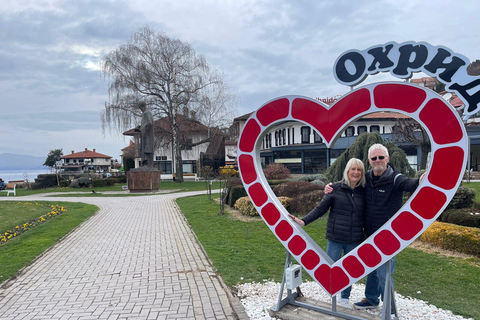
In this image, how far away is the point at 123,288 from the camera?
17.4ft

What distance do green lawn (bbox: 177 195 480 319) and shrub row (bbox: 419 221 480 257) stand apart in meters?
0.34

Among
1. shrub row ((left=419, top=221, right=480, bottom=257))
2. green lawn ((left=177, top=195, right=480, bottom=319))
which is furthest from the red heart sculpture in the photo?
shrub row ((left=419, top=221, right=480, bottom=257))

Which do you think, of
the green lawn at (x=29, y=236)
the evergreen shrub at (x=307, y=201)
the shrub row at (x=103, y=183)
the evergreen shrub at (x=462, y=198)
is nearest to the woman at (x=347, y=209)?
the green lawn at (x=29, y=236)

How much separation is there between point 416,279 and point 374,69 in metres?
3.38

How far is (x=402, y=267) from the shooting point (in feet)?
19.9

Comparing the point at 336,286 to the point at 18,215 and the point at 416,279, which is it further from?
the point at 18,215

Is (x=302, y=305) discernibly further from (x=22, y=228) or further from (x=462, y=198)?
(x=22, y=228)

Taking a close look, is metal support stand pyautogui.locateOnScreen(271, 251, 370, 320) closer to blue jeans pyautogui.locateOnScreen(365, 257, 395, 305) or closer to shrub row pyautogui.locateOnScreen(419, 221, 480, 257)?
blue jeans pyautogui.locateOnScreen(365, 257, 395, 305)

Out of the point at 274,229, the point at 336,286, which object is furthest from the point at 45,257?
the point at 336,286

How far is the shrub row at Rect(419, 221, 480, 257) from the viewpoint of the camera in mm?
6418

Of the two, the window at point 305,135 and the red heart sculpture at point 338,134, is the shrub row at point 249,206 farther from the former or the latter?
the window at point 305,135

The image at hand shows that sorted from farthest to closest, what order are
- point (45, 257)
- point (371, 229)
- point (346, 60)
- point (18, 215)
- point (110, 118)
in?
point (110, 118)
point (18, 215)
point (45, 257)
point (346, 60)
point (371, 229)

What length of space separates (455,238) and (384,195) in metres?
4.20

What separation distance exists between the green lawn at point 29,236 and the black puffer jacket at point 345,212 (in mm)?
5589
